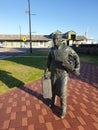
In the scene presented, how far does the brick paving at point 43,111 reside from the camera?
3.81m

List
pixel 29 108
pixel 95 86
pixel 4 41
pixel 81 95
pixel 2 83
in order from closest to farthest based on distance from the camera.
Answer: pixel 29 108 < pixel 81 95 < pixel 95 86 < pixel 2 83 < pixel 4 41

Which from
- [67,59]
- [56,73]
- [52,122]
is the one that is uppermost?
[67,59]

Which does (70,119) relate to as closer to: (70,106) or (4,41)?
(70,106)

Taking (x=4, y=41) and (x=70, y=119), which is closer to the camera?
(x=70, y=119)

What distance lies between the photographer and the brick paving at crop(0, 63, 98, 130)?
150 inches

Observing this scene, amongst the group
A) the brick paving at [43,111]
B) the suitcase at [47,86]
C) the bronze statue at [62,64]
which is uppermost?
the bronze statue at [62,64]

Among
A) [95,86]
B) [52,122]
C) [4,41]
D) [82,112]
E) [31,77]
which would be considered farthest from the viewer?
[4,41]

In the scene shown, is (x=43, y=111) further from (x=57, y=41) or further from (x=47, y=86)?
(x=57, y=41)

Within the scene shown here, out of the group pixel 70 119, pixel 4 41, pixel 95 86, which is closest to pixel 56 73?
pixel 70 119

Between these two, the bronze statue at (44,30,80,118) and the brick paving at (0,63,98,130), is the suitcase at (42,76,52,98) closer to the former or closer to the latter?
the bronze statue at (44,30,80,118)

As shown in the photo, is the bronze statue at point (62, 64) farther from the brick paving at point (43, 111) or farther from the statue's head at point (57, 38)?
the brick paving at point (43, 111)

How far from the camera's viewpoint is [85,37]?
5969 cm

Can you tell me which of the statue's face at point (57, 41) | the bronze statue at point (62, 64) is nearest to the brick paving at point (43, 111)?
the bronze statue at point (62, 64)

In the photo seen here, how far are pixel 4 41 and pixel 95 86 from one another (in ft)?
174
